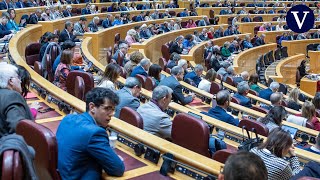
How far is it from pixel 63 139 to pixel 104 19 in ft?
38.3

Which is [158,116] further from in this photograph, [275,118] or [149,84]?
[149,84]

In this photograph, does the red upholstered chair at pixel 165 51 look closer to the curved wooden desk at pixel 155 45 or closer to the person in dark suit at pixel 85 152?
the curved wooden desk at pixel 155 45

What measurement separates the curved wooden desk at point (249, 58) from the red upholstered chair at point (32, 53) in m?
6.14

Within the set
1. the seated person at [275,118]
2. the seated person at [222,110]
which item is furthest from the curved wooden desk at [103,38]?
the seated person at [275,118]

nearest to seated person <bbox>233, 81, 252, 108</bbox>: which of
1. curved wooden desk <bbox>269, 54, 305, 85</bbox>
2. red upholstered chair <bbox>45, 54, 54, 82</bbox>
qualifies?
red upholstered chair <bbox>45, 54, 54, 82</bbox>

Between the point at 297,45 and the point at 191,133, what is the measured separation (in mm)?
13916

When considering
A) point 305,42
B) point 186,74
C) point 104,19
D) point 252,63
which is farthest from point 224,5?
point 186,74

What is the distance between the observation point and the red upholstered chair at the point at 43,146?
88.9 inches

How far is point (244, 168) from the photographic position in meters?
1.58

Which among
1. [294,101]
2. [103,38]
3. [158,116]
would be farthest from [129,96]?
[103,38]

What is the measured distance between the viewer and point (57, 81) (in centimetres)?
536

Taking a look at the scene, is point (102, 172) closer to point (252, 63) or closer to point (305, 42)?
point (252, 63)

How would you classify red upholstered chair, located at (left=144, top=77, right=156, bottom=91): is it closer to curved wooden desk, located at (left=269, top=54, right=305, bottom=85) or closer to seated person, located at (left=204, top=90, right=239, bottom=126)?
seated person, located at (left=204, top=90, right=239, bottom=126)

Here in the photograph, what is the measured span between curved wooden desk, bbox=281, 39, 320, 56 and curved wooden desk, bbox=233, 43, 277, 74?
0.52 metres
